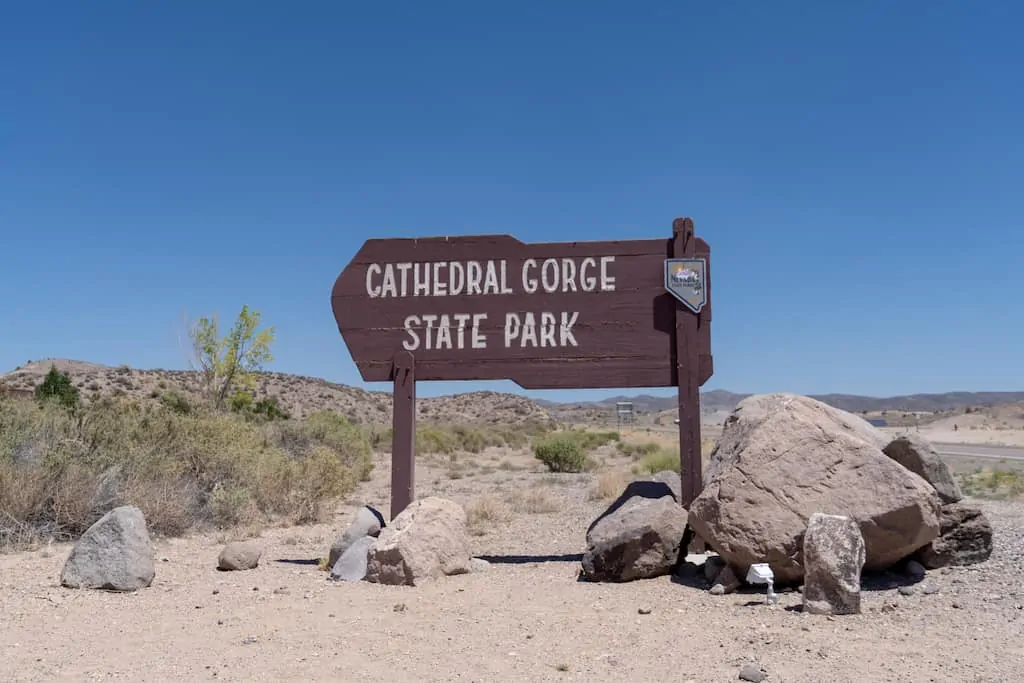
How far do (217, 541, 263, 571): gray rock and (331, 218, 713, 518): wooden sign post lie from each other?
1547mm

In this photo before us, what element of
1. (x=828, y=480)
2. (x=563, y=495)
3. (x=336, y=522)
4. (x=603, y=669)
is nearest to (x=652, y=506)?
(x=828, y=480)

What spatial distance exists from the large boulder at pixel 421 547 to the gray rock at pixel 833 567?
3.37m

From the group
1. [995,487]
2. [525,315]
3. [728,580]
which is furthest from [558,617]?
[995,487]

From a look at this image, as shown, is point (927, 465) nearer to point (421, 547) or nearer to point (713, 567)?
point (713, 567)

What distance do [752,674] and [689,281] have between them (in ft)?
15.6

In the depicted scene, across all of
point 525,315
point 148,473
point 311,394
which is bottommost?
point 148,473

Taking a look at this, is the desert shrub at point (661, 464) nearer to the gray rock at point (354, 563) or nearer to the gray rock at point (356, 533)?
the gray rock at point (356, 533)

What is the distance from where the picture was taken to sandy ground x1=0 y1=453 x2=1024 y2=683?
16.4ft

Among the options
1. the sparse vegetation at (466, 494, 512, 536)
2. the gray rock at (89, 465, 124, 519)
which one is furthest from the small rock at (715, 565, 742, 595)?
the gray rock at (89, 465, 124, 519)

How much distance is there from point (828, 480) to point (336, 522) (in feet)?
27.1

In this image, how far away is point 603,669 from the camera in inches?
198

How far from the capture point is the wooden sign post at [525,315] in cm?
873

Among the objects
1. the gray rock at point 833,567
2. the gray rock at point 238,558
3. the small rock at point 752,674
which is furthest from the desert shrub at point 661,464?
the small rock at point 752,674

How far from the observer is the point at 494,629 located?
19.7ft
